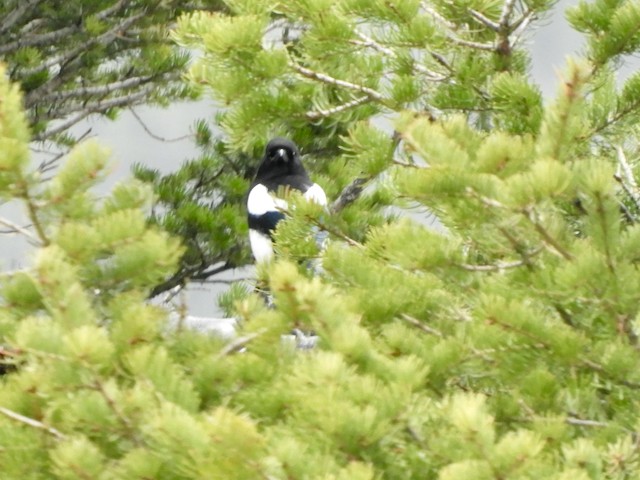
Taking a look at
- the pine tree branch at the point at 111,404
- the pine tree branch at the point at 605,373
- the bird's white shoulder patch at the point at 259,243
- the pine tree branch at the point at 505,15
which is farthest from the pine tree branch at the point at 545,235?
the bird's white shoulder patch at the point at 259,243

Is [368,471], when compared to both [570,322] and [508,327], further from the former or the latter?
[570,322]

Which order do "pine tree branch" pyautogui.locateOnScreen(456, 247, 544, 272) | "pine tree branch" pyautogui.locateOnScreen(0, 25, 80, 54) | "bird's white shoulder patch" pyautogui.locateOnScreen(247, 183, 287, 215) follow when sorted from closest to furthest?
"pine tree branch" pyautogui.locateOnScreen(456, 247, 544, 272)
"bird's white shoulder patch" pyautogui.locateOnScreen(247, 183, 287, 215)
"pine tree branch" pyautogui.locateOnScreen(0, 25, 80, 54)

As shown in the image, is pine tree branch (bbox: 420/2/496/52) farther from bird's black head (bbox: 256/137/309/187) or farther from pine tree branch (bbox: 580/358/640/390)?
bird's black head (bbox: 256/137/309/187)

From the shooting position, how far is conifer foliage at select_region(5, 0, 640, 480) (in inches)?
78.4

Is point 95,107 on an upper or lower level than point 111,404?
upper

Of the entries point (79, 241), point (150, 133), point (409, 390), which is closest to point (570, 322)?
point (409, 390)

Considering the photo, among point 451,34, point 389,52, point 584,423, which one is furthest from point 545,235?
point 389,52

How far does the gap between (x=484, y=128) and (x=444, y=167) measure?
194 centimetres

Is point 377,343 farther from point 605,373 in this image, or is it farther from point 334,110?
point 334,110

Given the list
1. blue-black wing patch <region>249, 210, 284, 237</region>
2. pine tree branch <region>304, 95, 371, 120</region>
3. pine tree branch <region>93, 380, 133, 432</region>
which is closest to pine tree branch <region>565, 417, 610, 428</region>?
pine tree branch <region>93, 380, 133, 432</region>

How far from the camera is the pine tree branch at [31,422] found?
83.4 inches

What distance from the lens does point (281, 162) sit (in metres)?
7.58

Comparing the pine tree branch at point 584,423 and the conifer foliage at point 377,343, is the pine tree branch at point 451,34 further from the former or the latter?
the pine tree branch at point 584,423

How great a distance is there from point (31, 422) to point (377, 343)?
735 millimetres
